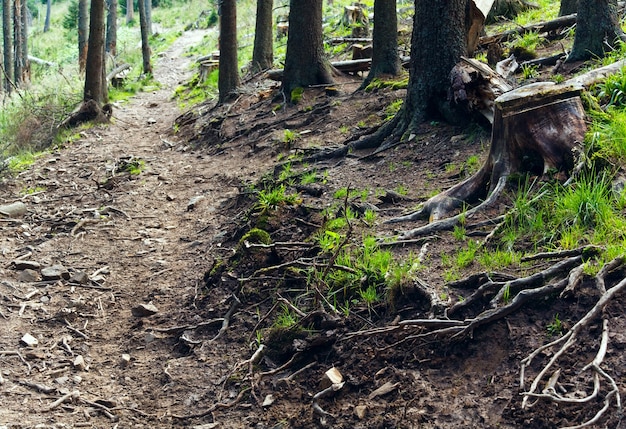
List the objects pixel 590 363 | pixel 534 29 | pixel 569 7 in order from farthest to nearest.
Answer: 1. pixel 569 7
2. pixel 534 29
3. pixel 590 363

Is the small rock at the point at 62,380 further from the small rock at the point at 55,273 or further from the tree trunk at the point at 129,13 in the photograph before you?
the tree trunk at the point at 129,13

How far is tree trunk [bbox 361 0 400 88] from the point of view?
11102 mm

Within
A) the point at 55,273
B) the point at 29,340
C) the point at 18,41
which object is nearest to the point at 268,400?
the point at 29,340

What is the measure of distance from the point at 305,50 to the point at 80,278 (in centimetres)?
665

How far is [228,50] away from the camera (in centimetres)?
1470

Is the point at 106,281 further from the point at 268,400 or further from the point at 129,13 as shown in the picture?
the point at 129,13

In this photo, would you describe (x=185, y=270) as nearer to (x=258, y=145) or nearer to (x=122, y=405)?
(x=122, y=405)

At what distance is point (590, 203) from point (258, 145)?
6.89 meters

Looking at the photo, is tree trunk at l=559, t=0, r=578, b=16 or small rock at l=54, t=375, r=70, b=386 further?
tree trunk at l=559, t=0, r=578, b=16

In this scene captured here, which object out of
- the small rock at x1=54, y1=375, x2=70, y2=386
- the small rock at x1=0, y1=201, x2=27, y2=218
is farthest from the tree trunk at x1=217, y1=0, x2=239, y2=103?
the small rock at x1=54, y1=375, x2=70, y2=386

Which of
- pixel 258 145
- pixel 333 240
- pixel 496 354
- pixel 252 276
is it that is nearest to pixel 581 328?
pixel 496 354

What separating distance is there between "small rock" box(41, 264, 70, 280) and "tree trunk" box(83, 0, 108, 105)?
8693 mm

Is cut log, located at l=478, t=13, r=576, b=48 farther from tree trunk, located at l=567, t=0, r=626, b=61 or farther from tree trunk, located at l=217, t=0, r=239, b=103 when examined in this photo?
tree trunk, located at l=217, t=0, r=239, b=103

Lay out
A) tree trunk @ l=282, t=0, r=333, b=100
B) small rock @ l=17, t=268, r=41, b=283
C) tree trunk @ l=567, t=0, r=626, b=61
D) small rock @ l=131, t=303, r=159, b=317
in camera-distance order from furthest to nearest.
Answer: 1. tree trunk @ l=282, t=0, r=333, b=100
2. tree trunk @ l=567, t=0, r=626, b=61
3. small rock @ l=17, t=268, r=41, b=283
4. small rock @ l=131, t=303, r=159, b=317
